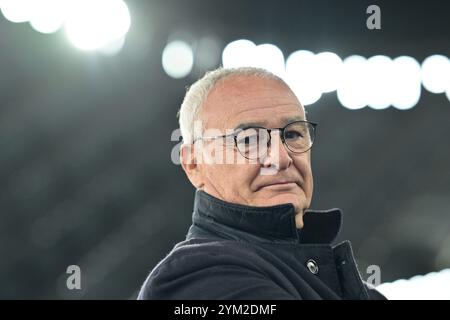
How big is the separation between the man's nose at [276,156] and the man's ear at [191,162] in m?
0.24

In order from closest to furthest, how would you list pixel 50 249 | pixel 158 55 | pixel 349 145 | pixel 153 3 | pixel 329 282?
pixel 329 282, pixel 153 3, pixel 158 55, pixel 50 249, pixel 349 145

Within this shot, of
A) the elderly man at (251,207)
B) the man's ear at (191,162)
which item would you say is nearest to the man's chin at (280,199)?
the elderly man at (251,207)

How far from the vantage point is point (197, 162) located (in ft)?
5.94

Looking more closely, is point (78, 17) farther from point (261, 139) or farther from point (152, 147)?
point (261, 139)

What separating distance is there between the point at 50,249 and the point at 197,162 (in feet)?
16.8

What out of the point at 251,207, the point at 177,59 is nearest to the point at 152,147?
the point at 177,59

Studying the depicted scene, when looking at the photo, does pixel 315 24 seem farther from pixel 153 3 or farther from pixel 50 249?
pixel 50 249

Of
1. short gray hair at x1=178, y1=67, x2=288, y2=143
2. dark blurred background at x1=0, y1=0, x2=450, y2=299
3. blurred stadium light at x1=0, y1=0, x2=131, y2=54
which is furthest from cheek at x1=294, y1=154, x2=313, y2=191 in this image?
blurred stadium light at x1=0, y1=0, x2=131, y2=54

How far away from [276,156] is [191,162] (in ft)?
0.98

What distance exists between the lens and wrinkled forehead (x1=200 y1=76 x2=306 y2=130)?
1631 mm

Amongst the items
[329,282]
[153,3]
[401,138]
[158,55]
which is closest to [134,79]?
[158,55]

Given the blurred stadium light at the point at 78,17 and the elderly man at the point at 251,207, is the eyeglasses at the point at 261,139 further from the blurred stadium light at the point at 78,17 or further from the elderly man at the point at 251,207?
the blurred stadium light at the point at 78,17

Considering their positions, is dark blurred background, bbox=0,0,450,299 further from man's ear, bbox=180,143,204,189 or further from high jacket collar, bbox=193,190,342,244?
high jacket collar, bbox=193,190,342,244

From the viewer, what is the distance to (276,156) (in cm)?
163
